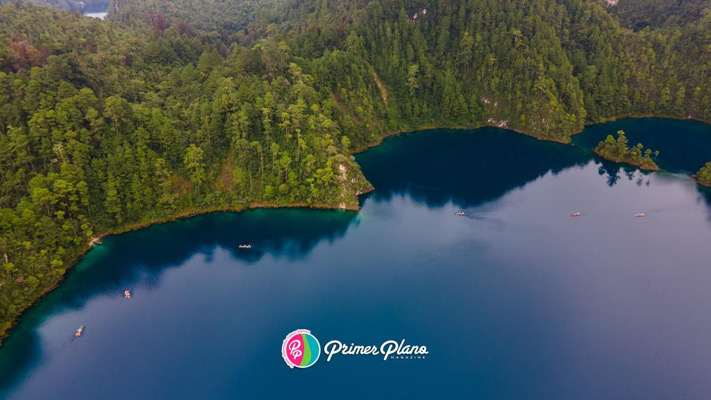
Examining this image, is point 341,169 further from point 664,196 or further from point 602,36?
point 602,36

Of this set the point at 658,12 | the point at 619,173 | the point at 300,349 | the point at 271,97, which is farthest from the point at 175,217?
the point at 658,12

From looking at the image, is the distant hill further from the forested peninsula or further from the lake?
the lake

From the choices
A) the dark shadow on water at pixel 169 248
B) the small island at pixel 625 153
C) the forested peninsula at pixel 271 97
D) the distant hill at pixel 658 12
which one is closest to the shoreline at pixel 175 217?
the forested peninsula at pixel 271 97

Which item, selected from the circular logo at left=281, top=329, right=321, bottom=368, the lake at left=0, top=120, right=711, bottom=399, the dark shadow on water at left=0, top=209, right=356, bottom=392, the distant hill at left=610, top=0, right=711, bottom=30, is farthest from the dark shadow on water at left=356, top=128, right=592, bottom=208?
the distant hill at left=610, top=0, right=711, bottom=30

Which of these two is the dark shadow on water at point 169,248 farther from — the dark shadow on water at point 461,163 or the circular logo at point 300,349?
the circular logo at point 300,349

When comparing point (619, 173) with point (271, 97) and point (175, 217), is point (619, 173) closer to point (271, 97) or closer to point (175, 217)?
point (271, 97)
